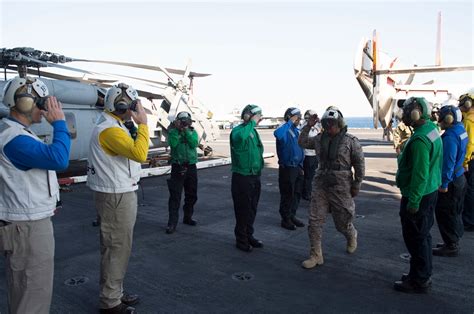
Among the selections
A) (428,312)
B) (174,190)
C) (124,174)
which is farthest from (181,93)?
(428,312)

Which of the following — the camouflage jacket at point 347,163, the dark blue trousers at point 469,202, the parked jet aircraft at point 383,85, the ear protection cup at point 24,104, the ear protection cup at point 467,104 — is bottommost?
the dark blue trousers at point 469,202

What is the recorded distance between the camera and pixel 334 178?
473 cm

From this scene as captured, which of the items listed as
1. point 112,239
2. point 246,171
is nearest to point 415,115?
point 246,171

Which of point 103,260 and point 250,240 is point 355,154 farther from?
point 103,260

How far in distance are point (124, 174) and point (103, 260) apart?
0.85m

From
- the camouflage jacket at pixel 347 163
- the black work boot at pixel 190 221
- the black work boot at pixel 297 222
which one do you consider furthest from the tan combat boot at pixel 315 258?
the black work boot at pixel 190 221

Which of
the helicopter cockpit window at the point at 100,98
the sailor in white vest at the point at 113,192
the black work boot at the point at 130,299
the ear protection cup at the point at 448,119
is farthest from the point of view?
the helicopter cockpit window at the point at 100,98

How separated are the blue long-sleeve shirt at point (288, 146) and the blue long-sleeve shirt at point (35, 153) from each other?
13.8 feet

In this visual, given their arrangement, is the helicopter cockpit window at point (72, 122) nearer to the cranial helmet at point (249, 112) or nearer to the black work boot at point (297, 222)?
the cranial helmet at point (249, 112)

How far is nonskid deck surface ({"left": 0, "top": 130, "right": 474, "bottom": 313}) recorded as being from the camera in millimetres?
3781

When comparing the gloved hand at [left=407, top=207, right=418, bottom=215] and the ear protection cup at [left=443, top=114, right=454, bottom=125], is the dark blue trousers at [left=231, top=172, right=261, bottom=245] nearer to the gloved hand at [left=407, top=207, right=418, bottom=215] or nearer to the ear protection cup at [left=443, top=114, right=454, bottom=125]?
the gloved hand at [left=407, top=207, right=418, bottom=215]

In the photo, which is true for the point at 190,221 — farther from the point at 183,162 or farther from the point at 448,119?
the point at 448,119

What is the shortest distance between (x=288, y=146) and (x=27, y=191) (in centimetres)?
440

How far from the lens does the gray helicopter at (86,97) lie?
32.0 feet
